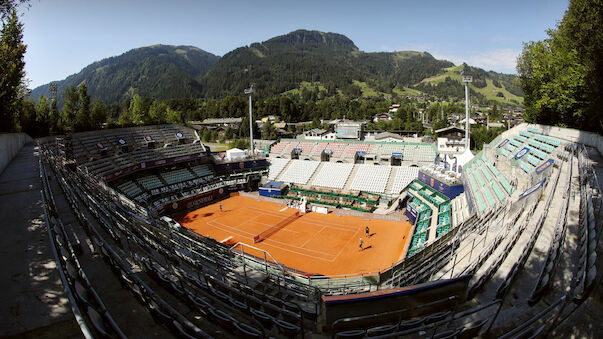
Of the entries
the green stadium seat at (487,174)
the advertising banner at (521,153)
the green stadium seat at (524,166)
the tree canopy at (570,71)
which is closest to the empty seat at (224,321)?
the tree canopy at (570,71)

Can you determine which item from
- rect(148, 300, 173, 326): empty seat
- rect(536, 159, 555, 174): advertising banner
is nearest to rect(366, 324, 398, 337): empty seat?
rect(148, 300, 173, 326): empty seat

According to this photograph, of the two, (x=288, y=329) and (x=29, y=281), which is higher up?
(x=29, y=281)

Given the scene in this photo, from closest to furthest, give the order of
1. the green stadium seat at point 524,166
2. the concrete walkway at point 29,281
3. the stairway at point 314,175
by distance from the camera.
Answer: the concrete walkway at point 29,281 → the green stadium seat at point 524,166 → the stairway at point 314,175

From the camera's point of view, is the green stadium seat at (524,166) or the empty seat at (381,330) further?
the green stadium seat at (524,166)

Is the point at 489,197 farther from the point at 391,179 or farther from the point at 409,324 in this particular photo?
the point at 391,179

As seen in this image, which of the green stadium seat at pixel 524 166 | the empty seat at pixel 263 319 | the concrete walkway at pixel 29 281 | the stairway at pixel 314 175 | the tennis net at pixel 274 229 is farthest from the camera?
the stairway at pixel 314 175

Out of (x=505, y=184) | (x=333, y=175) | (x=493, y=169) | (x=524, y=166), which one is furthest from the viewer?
(x=333, y=175)

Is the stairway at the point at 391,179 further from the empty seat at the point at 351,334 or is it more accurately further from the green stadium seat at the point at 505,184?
the empty seat at the point at 351,334

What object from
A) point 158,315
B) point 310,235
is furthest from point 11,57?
point 310,235
